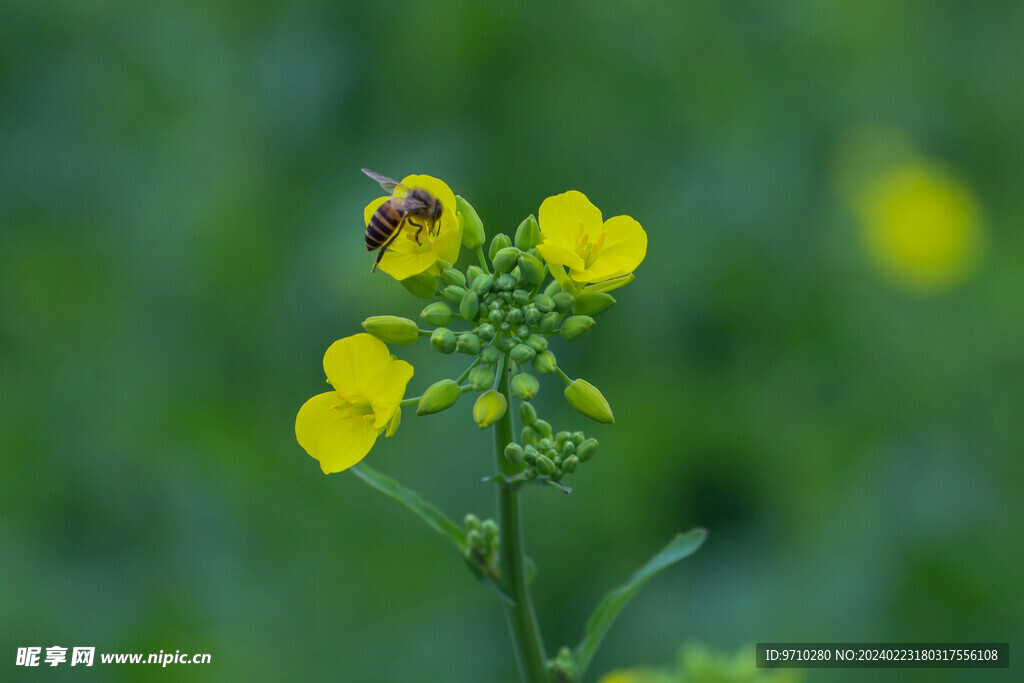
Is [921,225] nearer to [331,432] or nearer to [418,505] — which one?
[418,505]

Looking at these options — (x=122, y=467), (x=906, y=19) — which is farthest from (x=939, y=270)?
(x=122, y=467)

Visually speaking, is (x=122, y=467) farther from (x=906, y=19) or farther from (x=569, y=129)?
(x=906, y=19)

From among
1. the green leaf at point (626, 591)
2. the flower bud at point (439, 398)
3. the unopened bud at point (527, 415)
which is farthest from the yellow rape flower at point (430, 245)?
the green leaf at point (626, 591)

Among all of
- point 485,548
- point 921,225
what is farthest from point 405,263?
point 921,225

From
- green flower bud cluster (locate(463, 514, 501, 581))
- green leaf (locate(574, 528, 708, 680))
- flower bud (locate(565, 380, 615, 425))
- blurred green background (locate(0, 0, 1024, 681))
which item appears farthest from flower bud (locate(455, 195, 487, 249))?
blurred green background (locate(0, 0, 1024, 681))

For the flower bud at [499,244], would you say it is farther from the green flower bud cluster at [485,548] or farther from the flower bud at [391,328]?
the green flower bud cluster at [485,548]

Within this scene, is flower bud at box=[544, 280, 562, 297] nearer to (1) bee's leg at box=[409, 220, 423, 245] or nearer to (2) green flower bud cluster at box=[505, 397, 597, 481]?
(2) green flower bud cluster at box=[505, 397, 597, 481]
